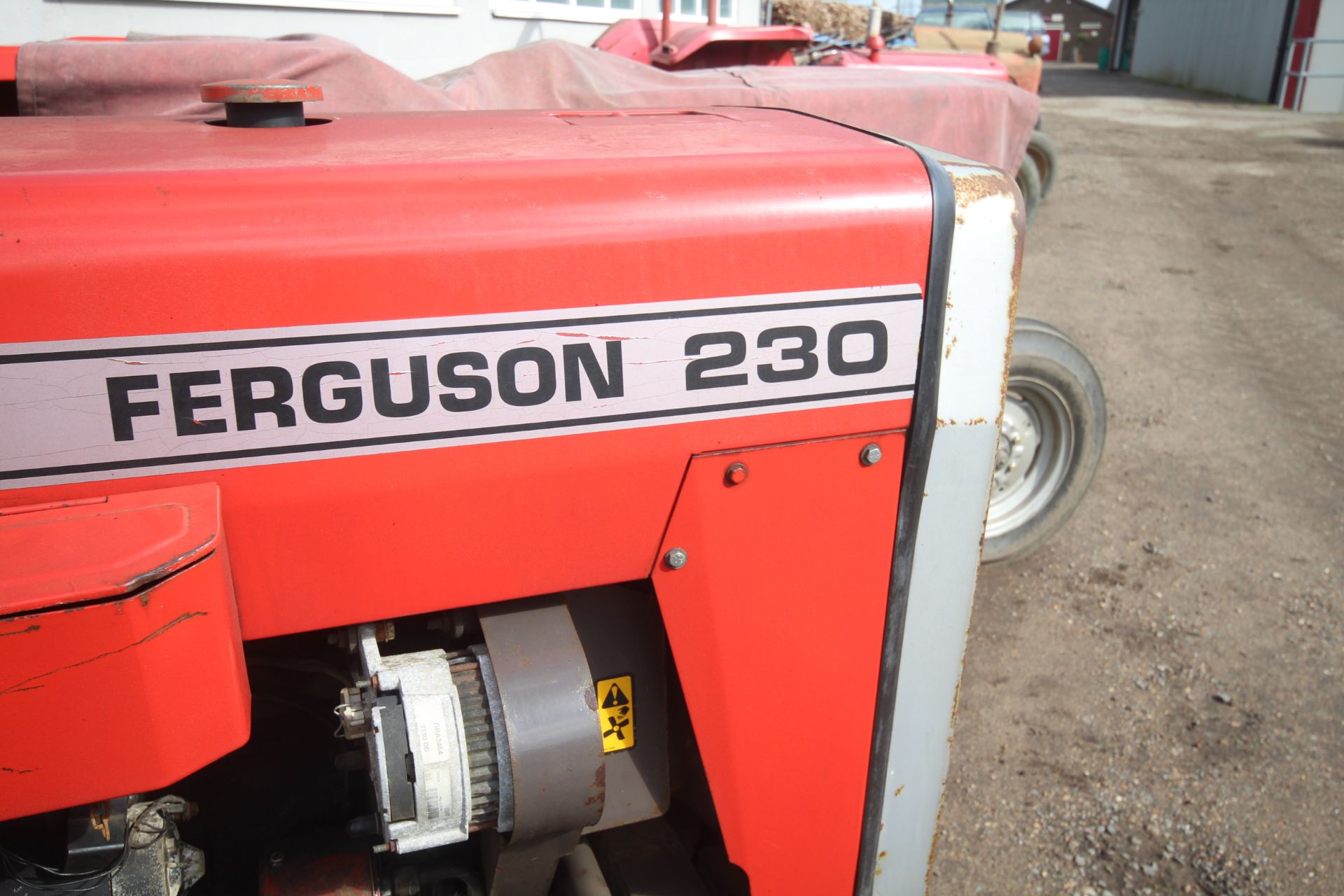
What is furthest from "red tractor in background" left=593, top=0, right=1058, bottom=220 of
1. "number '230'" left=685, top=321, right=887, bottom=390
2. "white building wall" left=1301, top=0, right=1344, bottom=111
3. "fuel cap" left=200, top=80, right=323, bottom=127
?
"white building wall" left=1301, top=0, right=1344, bottom=111

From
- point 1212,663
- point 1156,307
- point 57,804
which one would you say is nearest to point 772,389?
point 57,804

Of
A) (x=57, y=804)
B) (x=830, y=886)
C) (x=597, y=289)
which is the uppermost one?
(x=597, y=289)

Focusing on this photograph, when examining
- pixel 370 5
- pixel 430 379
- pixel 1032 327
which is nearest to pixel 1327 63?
pixel 370 5

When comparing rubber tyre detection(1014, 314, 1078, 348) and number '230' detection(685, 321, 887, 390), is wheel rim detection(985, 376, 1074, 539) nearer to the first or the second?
rubber tyre detection(1014, 314, 1078, 348)

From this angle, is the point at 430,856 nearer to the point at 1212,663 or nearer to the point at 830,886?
the point at 830,886

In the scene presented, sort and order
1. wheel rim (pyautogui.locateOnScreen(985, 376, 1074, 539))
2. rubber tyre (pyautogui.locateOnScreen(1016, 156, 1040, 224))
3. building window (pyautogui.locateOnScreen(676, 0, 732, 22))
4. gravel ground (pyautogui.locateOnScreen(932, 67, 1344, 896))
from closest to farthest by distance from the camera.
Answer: gravel ground (pyautogui.locateOnScreen(932, 67, 1344, 896))
wheel rim (pyautogui.locateOnScreen(985, 376, 1074, 539))
rubber tyre (pyautogui.locateOnScreen(1016, 156, 1040, 224))
building window (pyautogui.locateOnScreen(676, 0, 732, 22))

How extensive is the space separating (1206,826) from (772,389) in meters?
1.79

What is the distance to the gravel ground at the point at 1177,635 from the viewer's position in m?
2.27

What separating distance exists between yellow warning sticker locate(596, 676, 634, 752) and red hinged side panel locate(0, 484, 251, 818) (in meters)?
0.48

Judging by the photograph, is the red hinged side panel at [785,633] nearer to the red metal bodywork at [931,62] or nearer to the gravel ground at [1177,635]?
the gravel ground at [1177,635]

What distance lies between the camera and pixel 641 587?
1.43m

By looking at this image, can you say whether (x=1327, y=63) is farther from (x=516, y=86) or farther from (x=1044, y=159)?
(x=516, y=86)

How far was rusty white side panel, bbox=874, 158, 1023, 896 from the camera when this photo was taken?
1.33 meters

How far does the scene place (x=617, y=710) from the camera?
4.58 feet
